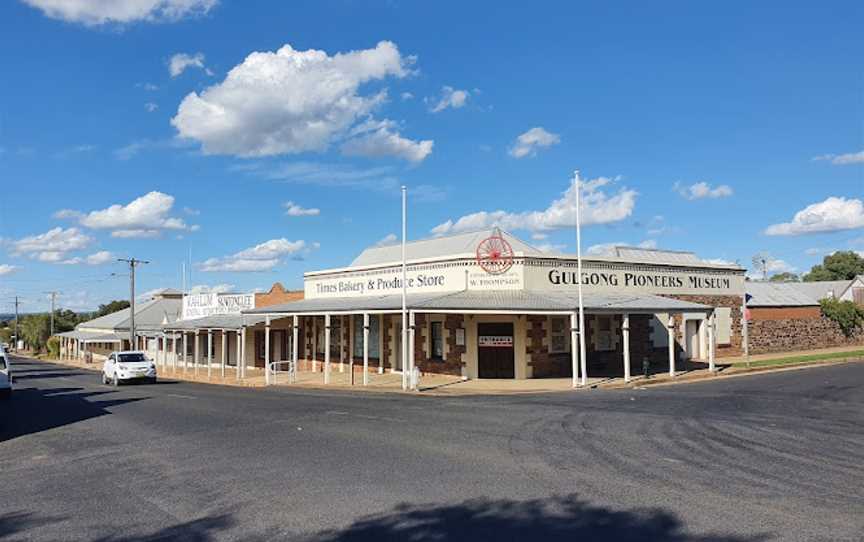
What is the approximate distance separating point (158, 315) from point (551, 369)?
43.5 meters

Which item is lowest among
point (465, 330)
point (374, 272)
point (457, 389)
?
point (457, 389)

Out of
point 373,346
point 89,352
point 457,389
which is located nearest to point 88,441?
point 457,389

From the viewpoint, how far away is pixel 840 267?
100062mm

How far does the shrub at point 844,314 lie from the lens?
140 feet

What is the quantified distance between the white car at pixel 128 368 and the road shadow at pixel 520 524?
2756 cm

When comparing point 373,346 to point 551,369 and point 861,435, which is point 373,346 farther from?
point 861,435

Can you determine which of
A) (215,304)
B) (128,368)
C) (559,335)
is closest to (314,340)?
(128,368)

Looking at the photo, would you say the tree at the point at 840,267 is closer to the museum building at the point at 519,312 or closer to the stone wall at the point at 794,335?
the stone wall at the point at 794,335

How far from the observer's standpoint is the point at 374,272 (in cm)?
3391

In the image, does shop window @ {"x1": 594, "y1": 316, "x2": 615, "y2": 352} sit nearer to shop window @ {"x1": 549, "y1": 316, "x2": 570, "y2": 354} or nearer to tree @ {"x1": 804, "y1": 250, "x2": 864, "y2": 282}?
shop window @ {"x1": 549, "y1": 316, "x2": 570, "y2": 354}

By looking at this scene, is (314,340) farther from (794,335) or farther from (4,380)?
(794,335)

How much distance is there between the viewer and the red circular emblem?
93.6ft

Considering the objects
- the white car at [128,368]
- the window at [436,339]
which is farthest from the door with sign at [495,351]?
the white car at [128,368]

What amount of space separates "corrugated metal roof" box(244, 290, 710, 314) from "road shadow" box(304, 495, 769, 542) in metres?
16.7
